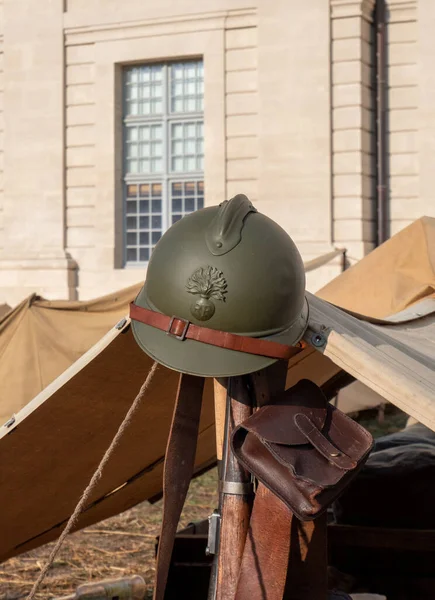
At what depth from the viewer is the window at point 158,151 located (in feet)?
54.3

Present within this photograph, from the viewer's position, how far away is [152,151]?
1702 cm

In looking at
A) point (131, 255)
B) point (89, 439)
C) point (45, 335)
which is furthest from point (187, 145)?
point (89, 439)

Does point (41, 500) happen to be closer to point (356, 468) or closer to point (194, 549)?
point (194, 549)

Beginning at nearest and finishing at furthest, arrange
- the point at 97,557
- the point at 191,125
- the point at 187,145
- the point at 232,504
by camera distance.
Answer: the point at 232,504, the point at 97,557, the point at 191,125, the point at 187,145

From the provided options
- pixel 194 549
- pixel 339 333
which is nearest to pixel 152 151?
pixel 194 549

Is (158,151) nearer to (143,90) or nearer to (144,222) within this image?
(143,90)

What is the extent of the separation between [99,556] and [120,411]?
322cm

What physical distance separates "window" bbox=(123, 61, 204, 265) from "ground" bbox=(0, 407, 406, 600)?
30.9 ft

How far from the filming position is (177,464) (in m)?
2.64

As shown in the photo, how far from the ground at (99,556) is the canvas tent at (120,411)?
4.47 feet

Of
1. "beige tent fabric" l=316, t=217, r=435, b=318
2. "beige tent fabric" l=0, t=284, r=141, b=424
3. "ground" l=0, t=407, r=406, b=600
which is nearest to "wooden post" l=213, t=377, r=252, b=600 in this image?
"ground" l=0, t=407, r=406, b=600

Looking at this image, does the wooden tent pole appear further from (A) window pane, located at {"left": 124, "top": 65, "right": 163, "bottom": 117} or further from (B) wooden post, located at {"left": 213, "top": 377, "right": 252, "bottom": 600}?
(A) window pane, located at {"left": 124, "top": 65, "right": 163, "bottom": 117}

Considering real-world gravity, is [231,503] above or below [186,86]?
below

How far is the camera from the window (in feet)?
54.3
